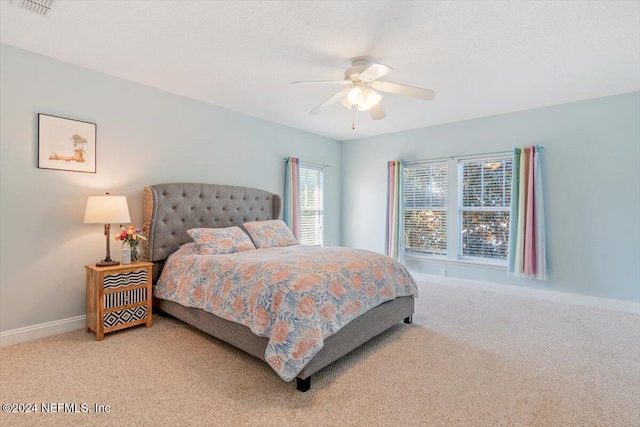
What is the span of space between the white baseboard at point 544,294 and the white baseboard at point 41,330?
460 centimetres

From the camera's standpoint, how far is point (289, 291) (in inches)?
83.1

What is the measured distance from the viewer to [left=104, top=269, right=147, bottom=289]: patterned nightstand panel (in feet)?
9.28

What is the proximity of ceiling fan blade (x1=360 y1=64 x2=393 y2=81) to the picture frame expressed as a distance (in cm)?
266

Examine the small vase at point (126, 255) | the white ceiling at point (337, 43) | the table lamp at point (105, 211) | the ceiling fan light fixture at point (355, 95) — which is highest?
the white ceiling at point (337, 43)

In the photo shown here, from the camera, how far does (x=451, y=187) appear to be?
16.6ft

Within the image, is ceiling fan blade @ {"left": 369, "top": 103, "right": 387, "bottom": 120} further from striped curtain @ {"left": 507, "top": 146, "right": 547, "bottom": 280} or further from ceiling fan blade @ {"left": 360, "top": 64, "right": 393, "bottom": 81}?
striped curtain @ {"left": 507, "top": 146, "right": 547, "bottom": 280}

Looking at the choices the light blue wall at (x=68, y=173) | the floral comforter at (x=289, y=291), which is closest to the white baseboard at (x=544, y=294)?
the floral comforter at (x=289, y=291)

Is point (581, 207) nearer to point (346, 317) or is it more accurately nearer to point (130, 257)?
point (346, 317)

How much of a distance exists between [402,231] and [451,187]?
1.05 metres

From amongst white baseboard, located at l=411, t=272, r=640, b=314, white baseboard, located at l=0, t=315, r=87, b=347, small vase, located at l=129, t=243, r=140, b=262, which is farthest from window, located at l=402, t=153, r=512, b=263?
white baseboard, located at l=0, t=315, r=87, b=347

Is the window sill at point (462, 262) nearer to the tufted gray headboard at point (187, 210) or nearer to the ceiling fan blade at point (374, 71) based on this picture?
the tufted gray headboard at point (187, 210)

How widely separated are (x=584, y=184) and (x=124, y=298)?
210 inches

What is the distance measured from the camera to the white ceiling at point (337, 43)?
217 cm

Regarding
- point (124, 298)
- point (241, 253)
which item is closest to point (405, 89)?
point (241, 253)
